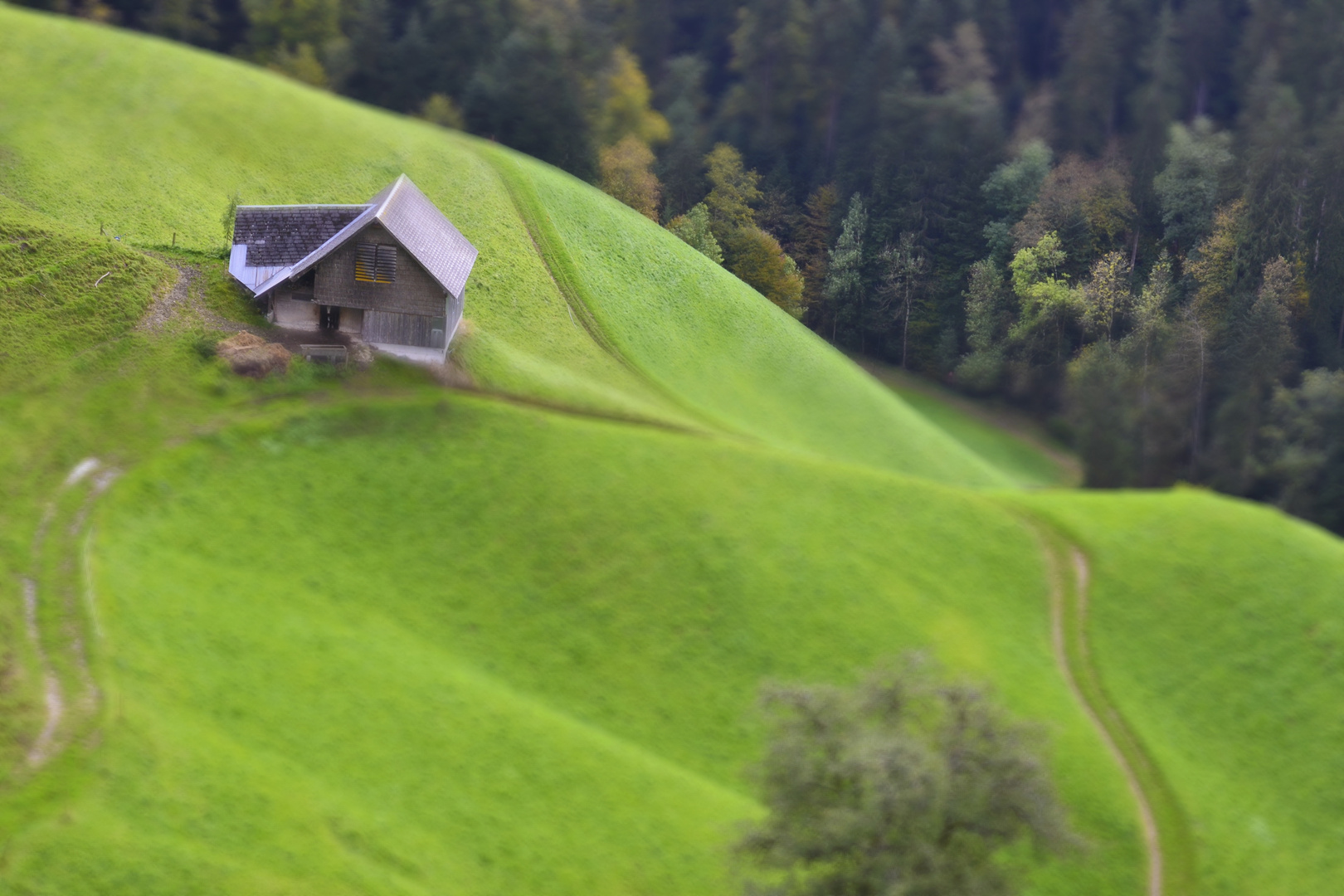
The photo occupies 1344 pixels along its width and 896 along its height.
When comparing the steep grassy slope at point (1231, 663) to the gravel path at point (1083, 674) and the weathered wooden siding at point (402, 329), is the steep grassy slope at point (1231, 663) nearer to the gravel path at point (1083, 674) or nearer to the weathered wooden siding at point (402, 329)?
the gravel path at point (1083, 674)

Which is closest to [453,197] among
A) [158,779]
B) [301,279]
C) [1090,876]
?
[301,279]

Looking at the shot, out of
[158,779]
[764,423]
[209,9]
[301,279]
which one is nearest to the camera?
[158,779]

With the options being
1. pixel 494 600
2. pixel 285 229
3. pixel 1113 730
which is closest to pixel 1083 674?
pixel 1113 730

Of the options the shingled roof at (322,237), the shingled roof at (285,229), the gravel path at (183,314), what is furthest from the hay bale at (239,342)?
the shingled roof at (285,229)

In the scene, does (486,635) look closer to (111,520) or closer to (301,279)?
(111,520)

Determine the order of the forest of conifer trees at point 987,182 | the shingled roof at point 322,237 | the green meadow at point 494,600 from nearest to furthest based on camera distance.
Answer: the green meadow at point 494,600
the shingled roof at point 322,237
the forest of conifer trees at point 987,182

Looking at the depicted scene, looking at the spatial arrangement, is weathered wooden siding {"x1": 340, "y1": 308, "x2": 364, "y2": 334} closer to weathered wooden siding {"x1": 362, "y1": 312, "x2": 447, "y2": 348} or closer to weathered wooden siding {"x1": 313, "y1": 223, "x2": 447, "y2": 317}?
weathered wooden siding {"x1": 362, "y1": 312, "x2": 447, "y2": 348}
